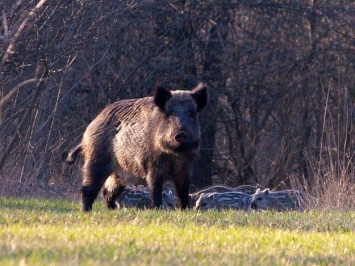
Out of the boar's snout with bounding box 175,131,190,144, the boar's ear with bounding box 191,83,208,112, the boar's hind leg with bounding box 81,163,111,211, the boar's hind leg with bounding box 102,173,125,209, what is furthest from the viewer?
the boar's hind leg with bounding box 102,173,125,209

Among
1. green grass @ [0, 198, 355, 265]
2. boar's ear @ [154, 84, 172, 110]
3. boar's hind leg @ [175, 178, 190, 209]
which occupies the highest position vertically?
boar's ear @ [154, 84, 172, 110]

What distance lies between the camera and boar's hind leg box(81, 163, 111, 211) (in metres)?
12.2

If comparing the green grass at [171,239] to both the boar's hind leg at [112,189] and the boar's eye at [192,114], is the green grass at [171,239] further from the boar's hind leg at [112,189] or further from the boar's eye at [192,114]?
the boar's hind leg at [112,189]

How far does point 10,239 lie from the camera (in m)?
6.37

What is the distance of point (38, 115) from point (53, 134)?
825mm

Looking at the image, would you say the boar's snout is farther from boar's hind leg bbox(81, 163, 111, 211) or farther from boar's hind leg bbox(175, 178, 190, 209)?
boar's hind leg bbox(81, 163, 111, 211)

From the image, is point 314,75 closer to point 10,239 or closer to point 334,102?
point 334,102

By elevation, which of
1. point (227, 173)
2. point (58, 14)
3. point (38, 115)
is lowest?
point (227, 173)

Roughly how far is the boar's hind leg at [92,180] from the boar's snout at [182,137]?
1.36 m

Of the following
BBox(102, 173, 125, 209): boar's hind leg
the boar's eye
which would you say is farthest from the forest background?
the boar's eye

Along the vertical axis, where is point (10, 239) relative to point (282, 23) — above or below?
below

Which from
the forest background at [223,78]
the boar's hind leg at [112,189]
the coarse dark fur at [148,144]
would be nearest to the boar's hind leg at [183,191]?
the coarse dark fur at [148,144]

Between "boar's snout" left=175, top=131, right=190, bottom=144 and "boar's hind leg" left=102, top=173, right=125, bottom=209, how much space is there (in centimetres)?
167

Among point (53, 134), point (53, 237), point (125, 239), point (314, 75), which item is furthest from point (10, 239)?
point (314, 75)
